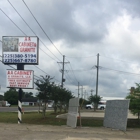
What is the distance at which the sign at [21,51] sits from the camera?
2050 cm

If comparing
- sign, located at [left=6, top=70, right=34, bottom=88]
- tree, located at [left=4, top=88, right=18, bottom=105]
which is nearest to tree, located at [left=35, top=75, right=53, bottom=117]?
sign, located at [left=6, top=70, right=34, bottom=88]

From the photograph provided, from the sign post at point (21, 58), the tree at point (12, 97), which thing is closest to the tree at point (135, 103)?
the sign post at point (21, 58)

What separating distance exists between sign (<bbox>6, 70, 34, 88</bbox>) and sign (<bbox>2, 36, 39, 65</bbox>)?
0.76m

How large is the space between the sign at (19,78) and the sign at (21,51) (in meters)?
0.76

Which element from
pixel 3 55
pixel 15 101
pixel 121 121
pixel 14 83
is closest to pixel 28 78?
pixel 14 83

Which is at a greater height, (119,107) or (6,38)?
(6,38)

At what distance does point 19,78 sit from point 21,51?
207 centimetres

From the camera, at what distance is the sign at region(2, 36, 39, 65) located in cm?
2050

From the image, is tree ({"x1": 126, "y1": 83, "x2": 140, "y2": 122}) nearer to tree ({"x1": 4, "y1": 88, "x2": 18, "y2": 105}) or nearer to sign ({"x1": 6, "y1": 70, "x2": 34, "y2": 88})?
sign ({"x1": 6, "y1": 70, "x2": 34, "y2": 88})

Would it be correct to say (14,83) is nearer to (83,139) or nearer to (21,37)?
(21,37)

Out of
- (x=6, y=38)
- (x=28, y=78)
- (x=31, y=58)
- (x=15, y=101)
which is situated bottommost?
(x=15, y=101)

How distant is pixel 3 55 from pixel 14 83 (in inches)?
92.9

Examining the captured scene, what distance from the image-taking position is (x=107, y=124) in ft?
59.2

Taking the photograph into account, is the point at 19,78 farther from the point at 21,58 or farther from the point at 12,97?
the point at 12,97
